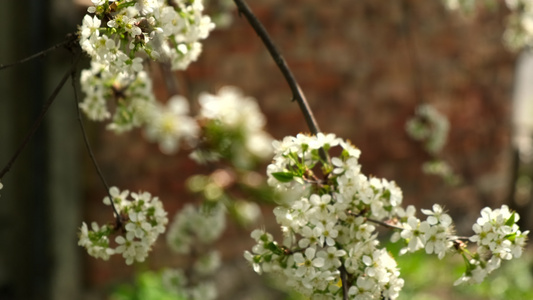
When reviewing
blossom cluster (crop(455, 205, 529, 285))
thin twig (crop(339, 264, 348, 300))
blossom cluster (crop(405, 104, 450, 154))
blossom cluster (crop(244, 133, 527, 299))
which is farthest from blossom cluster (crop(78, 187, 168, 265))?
blossom cluster (crop(405, 104, 450, 154))

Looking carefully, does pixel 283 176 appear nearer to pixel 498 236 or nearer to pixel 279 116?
pixel 498 236

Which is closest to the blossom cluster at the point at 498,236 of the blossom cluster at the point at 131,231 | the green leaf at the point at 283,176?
the green leaf at the point at 283,176

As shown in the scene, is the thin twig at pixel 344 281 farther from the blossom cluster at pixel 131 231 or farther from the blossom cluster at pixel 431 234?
the blossom cluster at pixel 131 231

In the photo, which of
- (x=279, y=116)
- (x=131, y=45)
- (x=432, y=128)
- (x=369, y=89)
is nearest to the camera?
(x=131, y=45)

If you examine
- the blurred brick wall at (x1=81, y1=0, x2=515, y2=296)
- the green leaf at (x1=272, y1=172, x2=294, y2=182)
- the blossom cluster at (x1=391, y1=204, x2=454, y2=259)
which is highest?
the blurred brick wall at (x1=81, y1=0, x2=515, y2=296)

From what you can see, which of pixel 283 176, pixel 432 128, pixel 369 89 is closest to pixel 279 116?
pixel 369 89

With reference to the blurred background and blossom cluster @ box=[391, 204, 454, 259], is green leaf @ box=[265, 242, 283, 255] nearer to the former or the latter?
blossom cluster @ box=[391, 204, 454, 259]

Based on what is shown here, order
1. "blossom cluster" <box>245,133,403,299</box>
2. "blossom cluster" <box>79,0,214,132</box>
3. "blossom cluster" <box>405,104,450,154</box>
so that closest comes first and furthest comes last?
"blossom cluster" <box>79,0,214,132</box>, "blossom cluster" <box>245,133,403,299</box>, "blossom cluster" <box>405,104,450,154</box>
